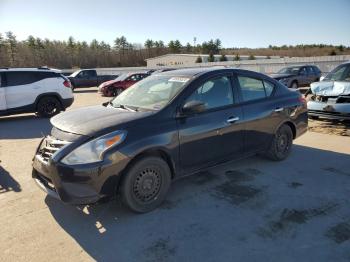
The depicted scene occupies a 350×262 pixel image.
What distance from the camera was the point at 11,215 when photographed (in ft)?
14.1

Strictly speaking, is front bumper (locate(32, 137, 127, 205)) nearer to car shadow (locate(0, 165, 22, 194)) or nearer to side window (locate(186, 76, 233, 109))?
side window (locate(186, 76, 233, 109))

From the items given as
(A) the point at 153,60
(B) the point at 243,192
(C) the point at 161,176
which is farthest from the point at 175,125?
(A) the point at 153,60

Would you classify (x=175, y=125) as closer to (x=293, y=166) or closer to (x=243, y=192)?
(x=243, y=192)

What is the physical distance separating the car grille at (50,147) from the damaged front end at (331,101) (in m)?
6.89

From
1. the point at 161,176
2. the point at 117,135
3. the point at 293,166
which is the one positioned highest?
the point at 117,135

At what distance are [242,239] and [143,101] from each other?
2341 mm

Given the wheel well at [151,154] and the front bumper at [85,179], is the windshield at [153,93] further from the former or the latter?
the front bumper at [85,179]

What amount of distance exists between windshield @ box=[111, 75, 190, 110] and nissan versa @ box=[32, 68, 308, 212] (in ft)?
0.06

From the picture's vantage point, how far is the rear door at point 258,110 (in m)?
5.44

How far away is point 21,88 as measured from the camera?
1153 cm

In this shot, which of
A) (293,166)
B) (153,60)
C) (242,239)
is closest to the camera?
(242,239)

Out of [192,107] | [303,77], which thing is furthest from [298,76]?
[192,107]

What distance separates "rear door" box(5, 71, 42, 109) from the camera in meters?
11.4

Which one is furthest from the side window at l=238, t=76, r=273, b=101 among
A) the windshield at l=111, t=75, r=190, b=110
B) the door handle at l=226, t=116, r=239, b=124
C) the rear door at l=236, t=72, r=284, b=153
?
the windshield at l=111, t=75, r=190, b=110
